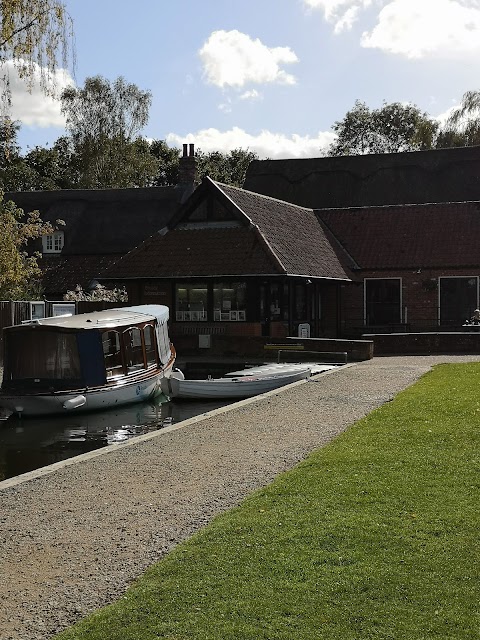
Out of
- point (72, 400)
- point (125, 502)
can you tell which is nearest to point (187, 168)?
point (72, 400)

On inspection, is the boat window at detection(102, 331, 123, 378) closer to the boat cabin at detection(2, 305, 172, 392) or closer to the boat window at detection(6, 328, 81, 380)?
the boat cabin at detection(2, 305, 172, 392)

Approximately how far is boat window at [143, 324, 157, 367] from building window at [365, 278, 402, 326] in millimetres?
15272

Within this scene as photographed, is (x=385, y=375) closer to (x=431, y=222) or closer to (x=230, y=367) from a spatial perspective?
(x=230, y=367)

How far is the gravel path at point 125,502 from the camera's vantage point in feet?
20.0

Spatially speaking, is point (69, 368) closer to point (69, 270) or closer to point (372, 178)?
point (69, 270)

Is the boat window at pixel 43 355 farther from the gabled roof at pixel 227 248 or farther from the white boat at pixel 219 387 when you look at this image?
the gabled roof at pixel 227 248

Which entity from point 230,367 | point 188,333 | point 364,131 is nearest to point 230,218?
point 188,333

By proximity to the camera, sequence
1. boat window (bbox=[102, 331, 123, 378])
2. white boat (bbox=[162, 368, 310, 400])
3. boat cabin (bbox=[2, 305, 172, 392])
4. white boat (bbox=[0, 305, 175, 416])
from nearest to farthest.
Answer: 1. white boat (bbox=[0, 305, 175, 416])
2. boat cabin (bbox=[2, 305, 172, 392])
3. white boat (bbox=[162, 368, 310, 400])
4. boat window (bbox=[102, 331, 123, 378])

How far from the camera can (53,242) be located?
4841 cm

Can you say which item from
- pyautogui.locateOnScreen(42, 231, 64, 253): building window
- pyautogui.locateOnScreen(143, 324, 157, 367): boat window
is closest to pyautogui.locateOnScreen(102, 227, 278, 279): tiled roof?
pyautogui.locateOnScreen(143, 324, 157, 367): boat window

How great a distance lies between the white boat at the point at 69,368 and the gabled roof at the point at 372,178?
2926 centimetres

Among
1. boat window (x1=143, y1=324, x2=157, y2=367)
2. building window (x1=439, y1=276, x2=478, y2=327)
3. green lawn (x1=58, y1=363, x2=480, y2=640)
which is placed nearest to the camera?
green lawn (x1=58, y1=363, x2=480, y2=640)

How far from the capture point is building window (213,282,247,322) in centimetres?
3067

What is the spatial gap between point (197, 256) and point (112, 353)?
10.8 m
